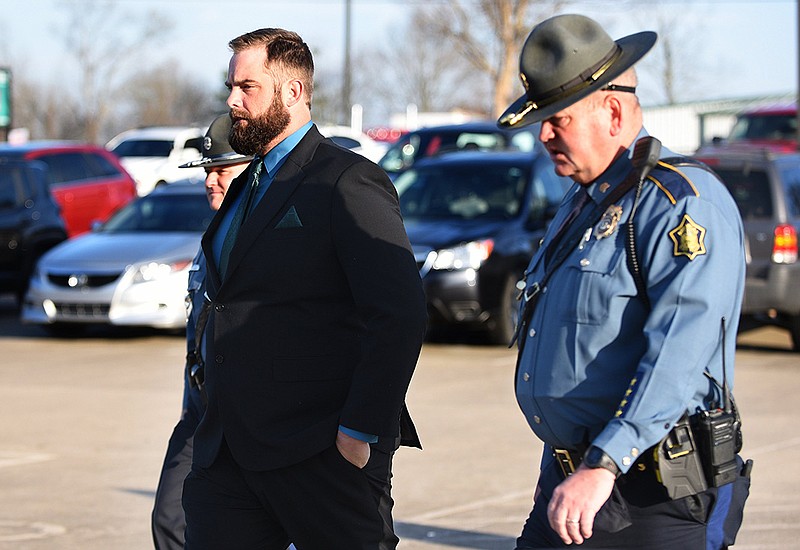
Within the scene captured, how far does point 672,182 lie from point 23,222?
13.1 metres

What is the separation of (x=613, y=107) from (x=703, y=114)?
39378 mm

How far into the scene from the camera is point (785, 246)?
37.8 ft

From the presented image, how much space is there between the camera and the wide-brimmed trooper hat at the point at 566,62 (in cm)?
306

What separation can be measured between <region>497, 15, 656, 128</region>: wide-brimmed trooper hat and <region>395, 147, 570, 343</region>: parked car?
8658mm

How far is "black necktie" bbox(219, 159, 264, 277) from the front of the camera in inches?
145

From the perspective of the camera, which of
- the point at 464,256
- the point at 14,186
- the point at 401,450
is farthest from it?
the point at 14,186

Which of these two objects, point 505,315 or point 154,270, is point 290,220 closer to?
point 505,315

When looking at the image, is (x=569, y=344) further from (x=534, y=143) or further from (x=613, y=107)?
(x=534, y=143)

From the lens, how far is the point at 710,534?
121 inches

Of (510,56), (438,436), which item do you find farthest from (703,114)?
(438,436)

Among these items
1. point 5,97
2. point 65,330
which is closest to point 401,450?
point 65,330

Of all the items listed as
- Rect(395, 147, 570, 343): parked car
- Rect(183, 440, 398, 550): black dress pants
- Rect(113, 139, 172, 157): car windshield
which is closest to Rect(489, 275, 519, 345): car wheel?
Rect(395, 147, 570, 343): parked car

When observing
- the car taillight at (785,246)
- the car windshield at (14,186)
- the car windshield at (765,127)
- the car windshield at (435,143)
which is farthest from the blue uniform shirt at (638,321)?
the car windshield at (765,127)

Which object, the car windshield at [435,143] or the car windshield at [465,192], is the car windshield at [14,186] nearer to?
the car windshield at [465,192]
